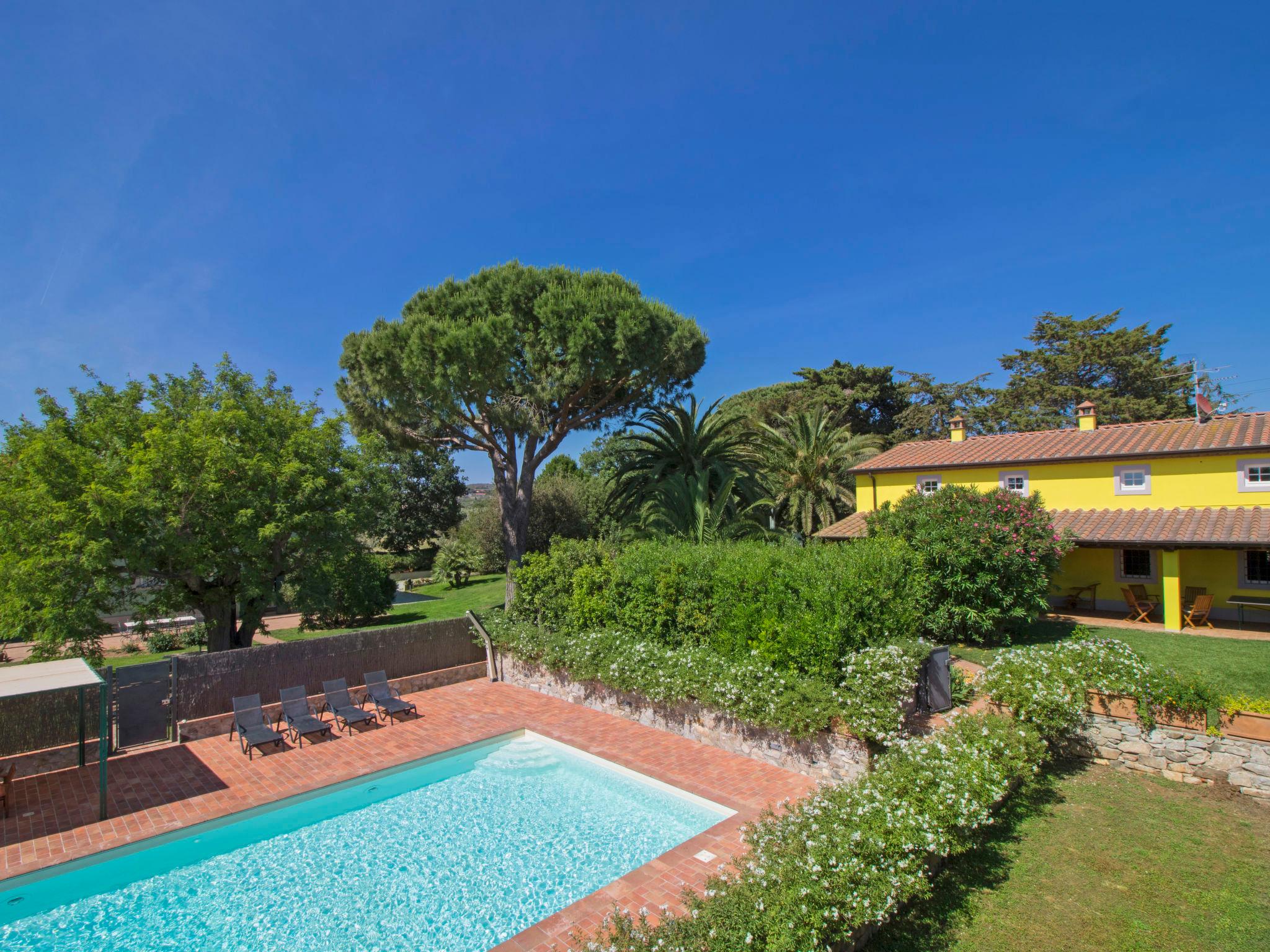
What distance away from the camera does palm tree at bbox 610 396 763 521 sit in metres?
21.7

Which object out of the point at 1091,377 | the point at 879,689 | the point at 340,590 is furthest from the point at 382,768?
the point at 1091,377

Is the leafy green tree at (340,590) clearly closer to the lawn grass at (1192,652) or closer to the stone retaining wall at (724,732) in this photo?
the stone retaining wall at (724,732)

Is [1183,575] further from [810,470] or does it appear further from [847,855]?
[847,855]

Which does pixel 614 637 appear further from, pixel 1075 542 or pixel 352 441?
pixel 1075 542

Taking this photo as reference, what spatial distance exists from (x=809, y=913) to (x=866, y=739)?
172 inches

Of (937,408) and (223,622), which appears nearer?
(223,622)

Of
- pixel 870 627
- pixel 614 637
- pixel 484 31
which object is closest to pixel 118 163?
pixel 484 31

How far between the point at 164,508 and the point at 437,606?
42.4 feet

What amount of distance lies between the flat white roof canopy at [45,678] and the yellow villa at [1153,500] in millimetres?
Answer: 18641

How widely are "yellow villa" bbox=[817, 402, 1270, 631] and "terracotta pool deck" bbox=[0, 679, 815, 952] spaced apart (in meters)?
12.0

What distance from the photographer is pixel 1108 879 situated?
592cm

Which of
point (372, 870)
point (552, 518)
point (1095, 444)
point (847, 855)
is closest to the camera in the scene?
point (847, 855)

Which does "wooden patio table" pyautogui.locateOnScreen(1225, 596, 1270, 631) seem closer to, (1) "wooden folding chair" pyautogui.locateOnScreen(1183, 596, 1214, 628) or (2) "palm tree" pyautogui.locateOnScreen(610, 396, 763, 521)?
(1) "wooden folding chair" pyautogui.locateOnScreen(1183, 596, 1214, 628)

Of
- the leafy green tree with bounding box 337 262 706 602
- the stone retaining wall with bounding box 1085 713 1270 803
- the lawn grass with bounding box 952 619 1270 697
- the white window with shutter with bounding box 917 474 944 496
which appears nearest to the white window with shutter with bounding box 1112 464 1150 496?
the lawn grass with bounding box 952 619 1270 697
